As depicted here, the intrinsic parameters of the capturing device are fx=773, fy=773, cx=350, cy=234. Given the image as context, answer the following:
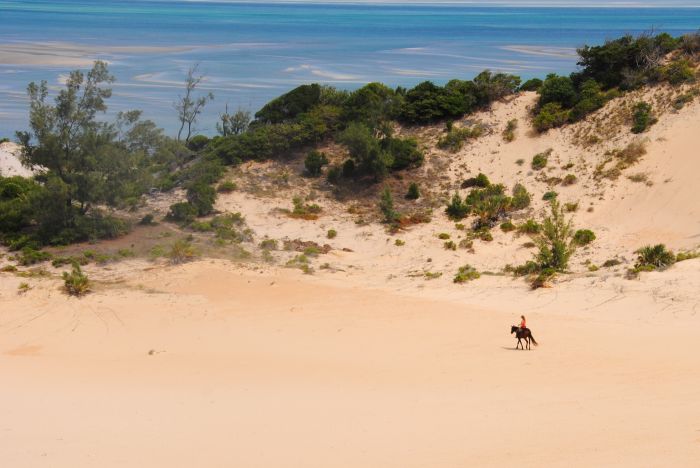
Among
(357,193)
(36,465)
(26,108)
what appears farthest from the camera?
(26,108)

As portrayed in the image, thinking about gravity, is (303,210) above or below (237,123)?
below

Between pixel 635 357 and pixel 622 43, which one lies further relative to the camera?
pixel 622 43

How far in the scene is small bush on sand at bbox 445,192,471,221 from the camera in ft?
90.2

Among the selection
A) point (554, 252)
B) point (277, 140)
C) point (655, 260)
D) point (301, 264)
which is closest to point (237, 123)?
point (277, 140)

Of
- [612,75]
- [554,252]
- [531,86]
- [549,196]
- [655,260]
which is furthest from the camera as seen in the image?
[531,86]

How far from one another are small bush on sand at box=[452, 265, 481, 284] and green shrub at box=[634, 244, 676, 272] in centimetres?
429

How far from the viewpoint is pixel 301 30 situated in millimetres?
131750

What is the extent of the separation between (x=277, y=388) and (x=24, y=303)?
9.38m

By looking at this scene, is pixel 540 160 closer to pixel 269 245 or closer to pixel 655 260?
pixel 655 260

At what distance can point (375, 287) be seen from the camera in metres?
21.6

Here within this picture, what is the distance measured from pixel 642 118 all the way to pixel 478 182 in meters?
6.96

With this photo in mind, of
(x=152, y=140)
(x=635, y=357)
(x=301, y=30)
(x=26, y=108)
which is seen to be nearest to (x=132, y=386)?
(x=635, y=357)

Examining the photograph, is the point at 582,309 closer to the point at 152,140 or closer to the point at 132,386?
the point at 132,386

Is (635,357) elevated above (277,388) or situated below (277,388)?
above
